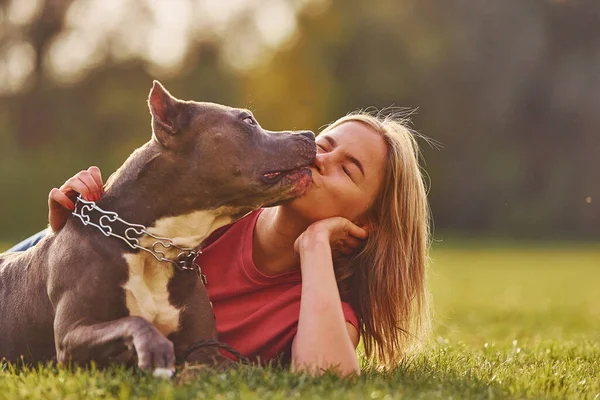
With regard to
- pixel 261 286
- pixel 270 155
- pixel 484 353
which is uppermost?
pixel 270 155

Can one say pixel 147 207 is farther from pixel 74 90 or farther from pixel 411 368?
pixel 74 90

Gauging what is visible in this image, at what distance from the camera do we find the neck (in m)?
5.41

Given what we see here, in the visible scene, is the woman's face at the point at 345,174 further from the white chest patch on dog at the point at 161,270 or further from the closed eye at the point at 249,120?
the white chest patch on dog at the point at 161,270

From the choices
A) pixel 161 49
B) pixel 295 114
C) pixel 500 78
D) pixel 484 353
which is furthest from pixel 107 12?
pixel 484 353

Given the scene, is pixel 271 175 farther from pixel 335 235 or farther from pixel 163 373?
pixel 163 373

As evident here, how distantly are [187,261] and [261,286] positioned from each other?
0.90m

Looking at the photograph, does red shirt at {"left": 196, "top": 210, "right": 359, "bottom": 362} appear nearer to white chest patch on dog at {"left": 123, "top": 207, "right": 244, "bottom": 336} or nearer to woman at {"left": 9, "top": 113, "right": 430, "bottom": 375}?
woman at {"left": 9, "top": 113, "right": 430, "bottom": 375}

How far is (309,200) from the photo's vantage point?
5148mm

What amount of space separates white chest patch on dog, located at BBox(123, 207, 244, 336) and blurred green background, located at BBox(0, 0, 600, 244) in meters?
28.5

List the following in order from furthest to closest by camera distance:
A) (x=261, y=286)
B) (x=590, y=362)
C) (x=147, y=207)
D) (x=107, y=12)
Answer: (x=107, y=12) < (x=590, y=362) < (x=261, y=286) < (x=147, y=207)

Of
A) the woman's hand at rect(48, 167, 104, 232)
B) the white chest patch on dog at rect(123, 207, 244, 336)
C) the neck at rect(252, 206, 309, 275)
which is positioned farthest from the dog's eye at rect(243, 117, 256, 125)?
the woman's hand at rect(48, 167, 104, 232)

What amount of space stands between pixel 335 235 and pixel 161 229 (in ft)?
3.78

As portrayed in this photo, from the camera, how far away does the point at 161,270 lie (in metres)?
4.63

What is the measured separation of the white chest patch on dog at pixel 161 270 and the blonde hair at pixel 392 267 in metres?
1.29
